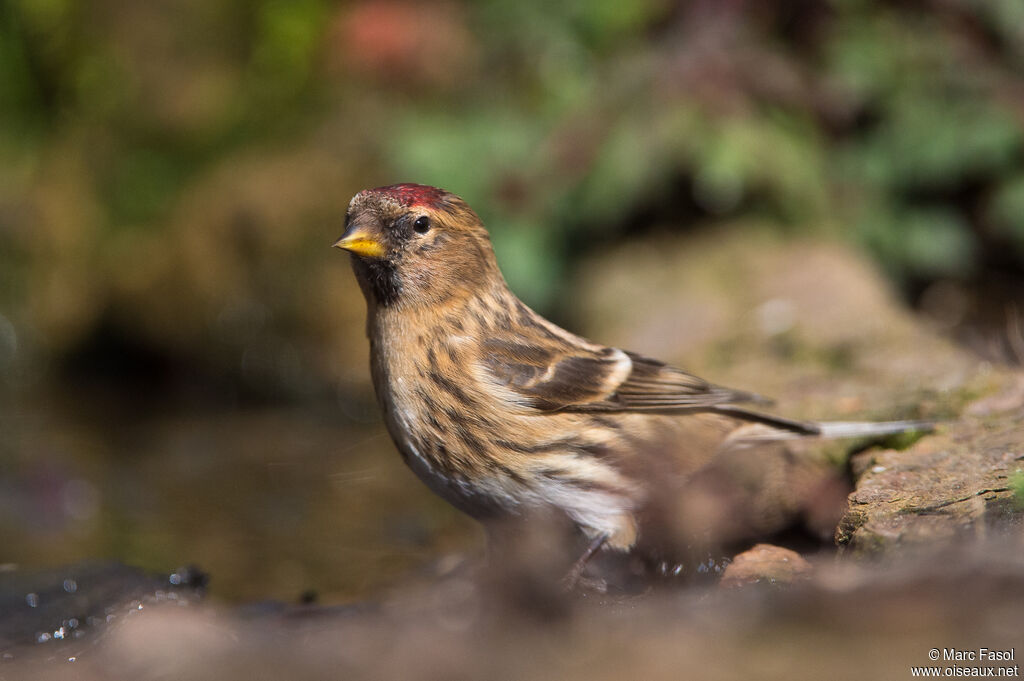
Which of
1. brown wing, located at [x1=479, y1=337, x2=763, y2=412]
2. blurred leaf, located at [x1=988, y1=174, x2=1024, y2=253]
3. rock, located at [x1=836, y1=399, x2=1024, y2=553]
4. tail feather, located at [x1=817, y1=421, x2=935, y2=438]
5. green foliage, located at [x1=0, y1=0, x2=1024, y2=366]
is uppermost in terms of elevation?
green foliage, located at [x1=0, y1=0, x2=1024, y2=366]

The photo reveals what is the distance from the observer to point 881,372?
408cm

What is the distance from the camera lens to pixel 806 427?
3.43 m

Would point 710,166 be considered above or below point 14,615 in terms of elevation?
above

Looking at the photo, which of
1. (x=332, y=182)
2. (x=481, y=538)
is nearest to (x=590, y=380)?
(x=481, y=538)

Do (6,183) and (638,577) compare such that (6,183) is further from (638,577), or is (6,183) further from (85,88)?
(638,577)

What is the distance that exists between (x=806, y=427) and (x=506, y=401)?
102 centimetres

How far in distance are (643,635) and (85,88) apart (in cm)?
730

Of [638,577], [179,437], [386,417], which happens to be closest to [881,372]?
[638,577]

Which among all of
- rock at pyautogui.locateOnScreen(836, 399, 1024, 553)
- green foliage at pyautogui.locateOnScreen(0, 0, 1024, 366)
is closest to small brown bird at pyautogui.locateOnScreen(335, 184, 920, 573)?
rock at pyautogui.locateOnScreen(836, 399, 1024, 553)

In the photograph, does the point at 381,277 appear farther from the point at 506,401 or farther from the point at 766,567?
the point at 766,567

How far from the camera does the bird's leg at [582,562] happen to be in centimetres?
300

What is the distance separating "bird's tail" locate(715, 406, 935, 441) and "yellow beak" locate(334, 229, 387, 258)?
127 cm

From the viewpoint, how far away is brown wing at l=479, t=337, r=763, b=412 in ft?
10.7

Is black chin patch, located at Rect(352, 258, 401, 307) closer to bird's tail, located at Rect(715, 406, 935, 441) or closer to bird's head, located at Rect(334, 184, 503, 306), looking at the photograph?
bird's head, located at Rect(334, 184, 503, 306)
